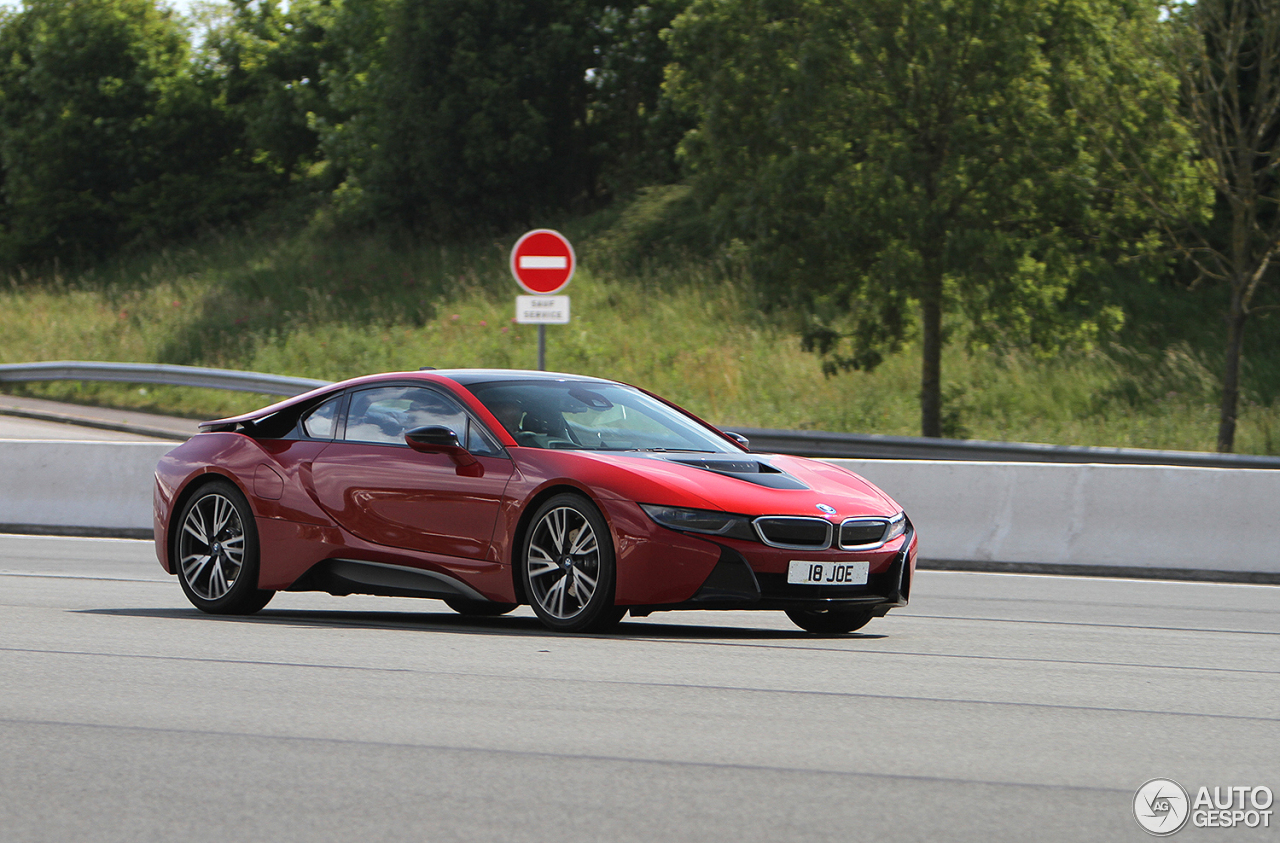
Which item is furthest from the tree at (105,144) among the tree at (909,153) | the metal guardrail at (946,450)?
the metal guardrail at (946,450)

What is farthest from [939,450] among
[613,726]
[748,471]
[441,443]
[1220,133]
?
[613,726]

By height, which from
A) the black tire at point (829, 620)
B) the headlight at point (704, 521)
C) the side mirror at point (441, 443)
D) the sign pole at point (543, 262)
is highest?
the sign pole at point (543, 262)

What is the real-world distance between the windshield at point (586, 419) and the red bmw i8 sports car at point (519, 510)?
0.04 ft

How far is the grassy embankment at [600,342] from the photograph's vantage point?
25906 mm

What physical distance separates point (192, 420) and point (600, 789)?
2276 cm

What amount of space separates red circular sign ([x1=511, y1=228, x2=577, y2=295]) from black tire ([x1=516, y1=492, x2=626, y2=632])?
8991mm

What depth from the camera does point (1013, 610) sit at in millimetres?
10266

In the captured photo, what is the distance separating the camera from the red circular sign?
17.0 meters

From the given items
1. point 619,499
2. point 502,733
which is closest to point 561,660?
point 619,499

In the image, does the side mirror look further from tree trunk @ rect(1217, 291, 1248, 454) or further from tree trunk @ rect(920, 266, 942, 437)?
tree trunk @ rect(1217, 291, 1248, 454)

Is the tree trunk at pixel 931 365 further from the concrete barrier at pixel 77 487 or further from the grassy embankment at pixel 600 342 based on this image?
the concrete barrier at pixel 77 487

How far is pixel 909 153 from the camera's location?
22.3 m

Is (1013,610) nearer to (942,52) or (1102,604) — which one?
(1102,604)

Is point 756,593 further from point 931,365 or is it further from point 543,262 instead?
point 931,365
